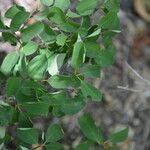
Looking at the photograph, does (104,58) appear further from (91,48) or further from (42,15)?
(42,15)

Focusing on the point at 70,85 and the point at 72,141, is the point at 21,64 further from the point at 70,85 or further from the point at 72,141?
the point at 72,141

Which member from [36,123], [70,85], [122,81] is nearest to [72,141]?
[36,123]

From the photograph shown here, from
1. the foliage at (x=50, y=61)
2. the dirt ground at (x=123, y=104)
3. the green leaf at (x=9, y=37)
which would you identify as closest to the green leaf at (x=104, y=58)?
the foliage at (x=50, y=61)

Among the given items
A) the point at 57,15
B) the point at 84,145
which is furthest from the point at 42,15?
the point at 84,145

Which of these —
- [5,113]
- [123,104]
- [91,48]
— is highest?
[91,48]

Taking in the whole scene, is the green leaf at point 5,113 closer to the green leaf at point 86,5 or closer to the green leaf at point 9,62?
the green leaf at point 9,62

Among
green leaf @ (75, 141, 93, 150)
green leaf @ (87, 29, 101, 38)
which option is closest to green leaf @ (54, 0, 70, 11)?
green leaf @ (87, 29, 101, 38)
